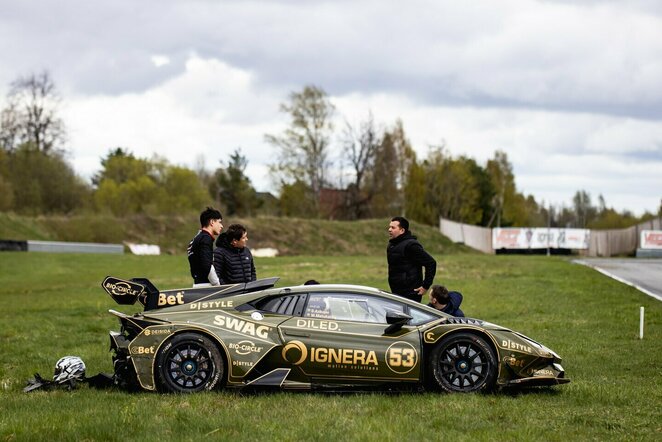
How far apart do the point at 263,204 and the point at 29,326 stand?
252 feet

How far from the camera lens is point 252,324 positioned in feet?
30.8

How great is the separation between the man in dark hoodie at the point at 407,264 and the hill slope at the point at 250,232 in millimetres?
49487

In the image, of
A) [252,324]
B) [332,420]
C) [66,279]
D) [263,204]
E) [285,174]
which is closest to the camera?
[332,420]

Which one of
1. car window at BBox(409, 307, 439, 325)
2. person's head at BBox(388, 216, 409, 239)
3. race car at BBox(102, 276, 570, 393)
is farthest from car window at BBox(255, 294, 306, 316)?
person's head at BBox(388, 216, 409, 239)

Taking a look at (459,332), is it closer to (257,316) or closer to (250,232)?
(257,316)

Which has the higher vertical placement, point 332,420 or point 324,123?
point 324,123

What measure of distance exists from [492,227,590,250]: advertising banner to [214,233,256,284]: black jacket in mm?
58446

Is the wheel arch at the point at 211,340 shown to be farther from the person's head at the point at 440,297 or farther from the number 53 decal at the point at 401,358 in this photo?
the person's head at the point at 440,297

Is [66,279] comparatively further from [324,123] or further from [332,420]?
[324,123]

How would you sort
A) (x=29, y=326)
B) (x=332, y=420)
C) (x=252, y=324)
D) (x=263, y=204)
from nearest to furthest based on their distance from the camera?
(x=332, y=420) → (x=252, y=324) → (x=29, y=326) → (x=263, y=204)

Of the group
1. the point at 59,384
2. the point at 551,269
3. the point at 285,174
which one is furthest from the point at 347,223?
the point at 59,384

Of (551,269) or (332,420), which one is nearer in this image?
(332,420)

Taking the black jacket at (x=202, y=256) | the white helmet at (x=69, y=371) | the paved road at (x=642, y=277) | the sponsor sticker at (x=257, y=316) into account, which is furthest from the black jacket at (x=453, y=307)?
the paved road at (x=642, y=277)

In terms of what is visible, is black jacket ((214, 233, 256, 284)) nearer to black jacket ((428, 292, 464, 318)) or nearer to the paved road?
black jacket ((428, 292, 464, 318))
